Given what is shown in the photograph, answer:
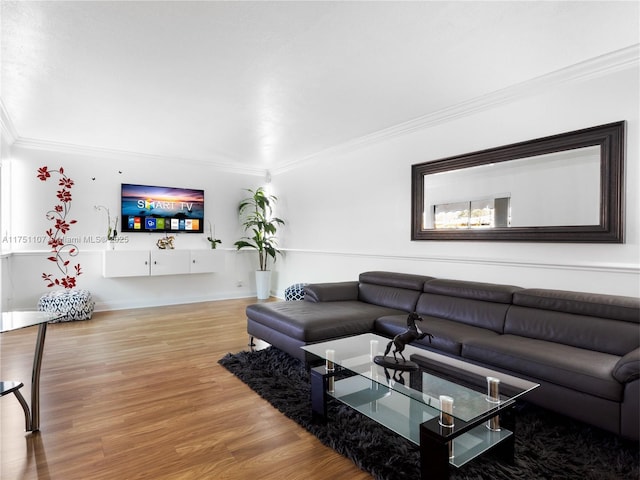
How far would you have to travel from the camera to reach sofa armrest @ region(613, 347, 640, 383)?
174cm

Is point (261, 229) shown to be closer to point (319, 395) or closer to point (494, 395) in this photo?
point (319, 395)

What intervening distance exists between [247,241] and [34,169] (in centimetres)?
325

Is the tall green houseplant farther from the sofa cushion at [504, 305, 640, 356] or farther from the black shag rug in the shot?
the sofa cushion at [504, 305, 640, 356]

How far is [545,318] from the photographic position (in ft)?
8.30

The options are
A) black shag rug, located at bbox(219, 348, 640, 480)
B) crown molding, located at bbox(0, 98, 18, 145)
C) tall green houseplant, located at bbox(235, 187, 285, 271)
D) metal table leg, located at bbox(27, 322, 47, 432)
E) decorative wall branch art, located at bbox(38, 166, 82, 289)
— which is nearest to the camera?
black shag rug, located at bbox(219, 348, 640, 480)

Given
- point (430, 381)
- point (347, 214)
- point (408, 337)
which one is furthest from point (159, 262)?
point (430, 381)

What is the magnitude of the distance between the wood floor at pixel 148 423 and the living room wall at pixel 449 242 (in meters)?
2.11

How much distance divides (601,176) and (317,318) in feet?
7.75

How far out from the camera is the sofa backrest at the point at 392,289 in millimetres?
3506

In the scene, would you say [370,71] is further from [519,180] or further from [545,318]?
[545,318]

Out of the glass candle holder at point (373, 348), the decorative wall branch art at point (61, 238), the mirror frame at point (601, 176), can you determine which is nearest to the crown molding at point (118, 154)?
the decorative wall branch art at point (61, 238)

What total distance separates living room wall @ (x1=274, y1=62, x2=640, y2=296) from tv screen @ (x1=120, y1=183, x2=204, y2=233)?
5.06 feet

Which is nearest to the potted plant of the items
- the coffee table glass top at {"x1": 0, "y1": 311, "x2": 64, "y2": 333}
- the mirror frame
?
the mirror frame

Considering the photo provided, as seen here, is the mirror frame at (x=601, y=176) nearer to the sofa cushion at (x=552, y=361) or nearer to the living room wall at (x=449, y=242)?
the living room wall at (x=449, y=242)
